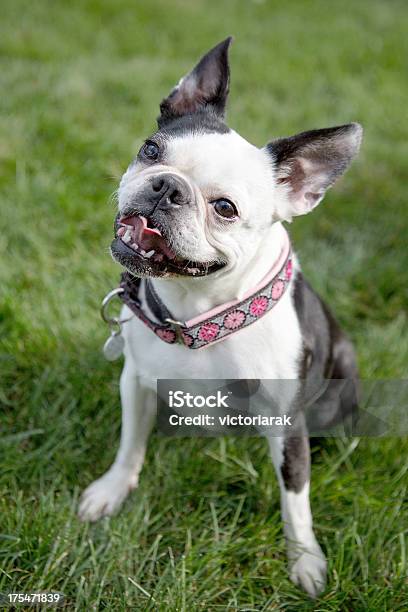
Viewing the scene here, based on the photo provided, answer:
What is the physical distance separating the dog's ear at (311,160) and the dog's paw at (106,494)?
133 cm

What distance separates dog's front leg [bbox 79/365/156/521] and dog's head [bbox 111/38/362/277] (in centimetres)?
74

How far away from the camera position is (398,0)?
930 cm

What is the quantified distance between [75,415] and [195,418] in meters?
0.61

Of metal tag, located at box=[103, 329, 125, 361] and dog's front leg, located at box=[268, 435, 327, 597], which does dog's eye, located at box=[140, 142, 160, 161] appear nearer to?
metal tag, located at box=[103, 329, 125, 361]

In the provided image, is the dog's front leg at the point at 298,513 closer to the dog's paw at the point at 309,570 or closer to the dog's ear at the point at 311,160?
the dog's paw at the point at 309,570

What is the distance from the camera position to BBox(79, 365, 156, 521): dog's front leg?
2.71 metres

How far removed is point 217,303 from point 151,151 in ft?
1.92

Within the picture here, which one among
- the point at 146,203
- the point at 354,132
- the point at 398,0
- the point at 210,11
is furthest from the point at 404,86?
the point at 146,203

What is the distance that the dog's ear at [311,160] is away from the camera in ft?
7.29

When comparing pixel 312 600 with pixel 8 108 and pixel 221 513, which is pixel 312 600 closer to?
pixel 221 513

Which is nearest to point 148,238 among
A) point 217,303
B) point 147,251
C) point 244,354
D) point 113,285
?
point 147,251

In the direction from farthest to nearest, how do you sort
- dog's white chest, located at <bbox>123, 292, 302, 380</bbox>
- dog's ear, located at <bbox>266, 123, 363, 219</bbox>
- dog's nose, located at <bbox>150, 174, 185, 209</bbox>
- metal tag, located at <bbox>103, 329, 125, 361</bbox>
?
1. metal tag, located at <bbox>103, 329, 125, 361</bbox>
2. dog's white chest, located at <bbox>123, 292, 302, 380</bbox>
3. dog's ear, located at <bbox>266, 123, 363, 219</bbox>
4. dog's nose, located at <bbox>150, 174, 185, 209</bbox>

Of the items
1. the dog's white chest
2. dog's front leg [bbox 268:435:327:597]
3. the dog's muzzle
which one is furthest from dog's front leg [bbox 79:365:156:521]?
the dog's muzzle

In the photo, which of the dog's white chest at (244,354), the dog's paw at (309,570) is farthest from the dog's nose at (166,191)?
the dog's paw at (309,570)
